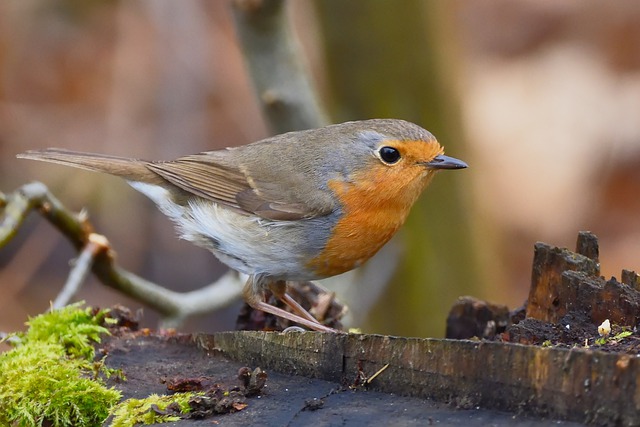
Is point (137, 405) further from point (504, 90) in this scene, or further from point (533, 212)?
point (504, 90)

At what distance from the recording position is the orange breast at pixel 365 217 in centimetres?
439

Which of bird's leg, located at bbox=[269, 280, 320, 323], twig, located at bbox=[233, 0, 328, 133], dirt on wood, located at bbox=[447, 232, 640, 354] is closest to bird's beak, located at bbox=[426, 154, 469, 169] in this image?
bird's leg, located at bbox=[269, 280, 320, 323]

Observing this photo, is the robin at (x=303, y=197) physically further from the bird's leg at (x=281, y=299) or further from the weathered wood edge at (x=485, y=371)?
the weathered wood edge at (x=485, y=371)

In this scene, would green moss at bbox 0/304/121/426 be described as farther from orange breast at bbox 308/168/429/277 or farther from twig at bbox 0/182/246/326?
orange breast at bbox 308/168/429/277

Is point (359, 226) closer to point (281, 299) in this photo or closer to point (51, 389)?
point (281, 299)

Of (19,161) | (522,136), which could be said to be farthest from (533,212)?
(19,161)

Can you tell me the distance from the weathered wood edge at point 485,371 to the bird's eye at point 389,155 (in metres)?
1.71

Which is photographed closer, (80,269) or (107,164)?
(80,269)

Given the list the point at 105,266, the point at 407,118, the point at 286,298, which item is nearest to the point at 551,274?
the point at 286,298

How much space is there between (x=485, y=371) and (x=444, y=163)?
2216mm

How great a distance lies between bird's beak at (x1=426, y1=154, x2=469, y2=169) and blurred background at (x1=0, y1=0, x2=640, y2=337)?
2.40m

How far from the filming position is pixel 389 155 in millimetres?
4500

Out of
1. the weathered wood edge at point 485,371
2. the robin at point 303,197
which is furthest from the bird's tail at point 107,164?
the weathered wood edge at point 485,371

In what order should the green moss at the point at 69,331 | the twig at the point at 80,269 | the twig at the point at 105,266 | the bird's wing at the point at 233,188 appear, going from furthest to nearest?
the bird's wing at the point at 233,188 < the twig at the point at 80,269 < the twig at the point at 105,266 < the green moss at the point at 69,331
